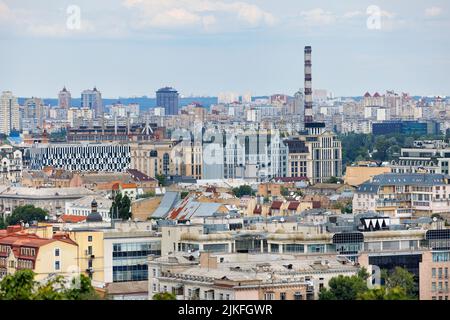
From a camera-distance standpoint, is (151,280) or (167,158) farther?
(167,158)

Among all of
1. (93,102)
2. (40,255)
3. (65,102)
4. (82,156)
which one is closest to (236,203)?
(40,255)

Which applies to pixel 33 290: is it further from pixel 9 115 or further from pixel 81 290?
pixel 9 115

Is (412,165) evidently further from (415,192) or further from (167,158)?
(167,158)

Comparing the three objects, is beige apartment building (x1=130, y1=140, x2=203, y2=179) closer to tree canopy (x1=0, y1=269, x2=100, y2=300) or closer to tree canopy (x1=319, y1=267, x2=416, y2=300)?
tree canopy (x1=319, y1=267, x2=416, y2=300)

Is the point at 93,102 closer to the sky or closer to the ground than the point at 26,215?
closer to the sky

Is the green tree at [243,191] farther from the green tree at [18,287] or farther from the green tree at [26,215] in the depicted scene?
the green tree at [18,287]
